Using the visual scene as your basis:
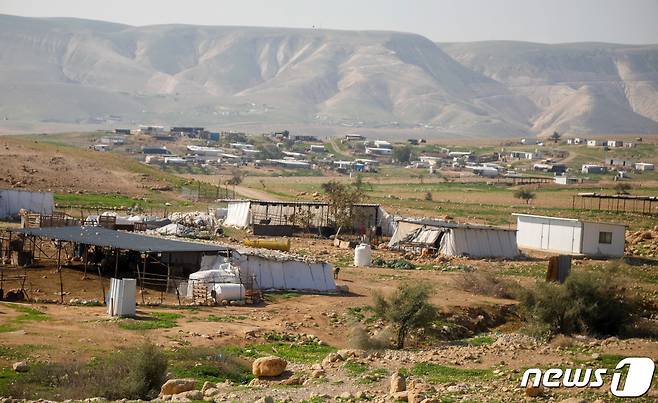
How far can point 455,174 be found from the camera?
126062mm

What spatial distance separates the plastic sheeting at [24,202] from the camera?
53688 millimetres

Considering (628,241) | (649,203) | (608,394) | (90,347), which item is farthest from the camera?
(649,203)

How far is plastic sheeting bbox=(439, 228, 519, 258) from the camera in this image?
48.9m

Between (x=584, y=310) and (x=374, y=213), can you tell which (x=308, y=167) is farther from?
(x=584, y=310)

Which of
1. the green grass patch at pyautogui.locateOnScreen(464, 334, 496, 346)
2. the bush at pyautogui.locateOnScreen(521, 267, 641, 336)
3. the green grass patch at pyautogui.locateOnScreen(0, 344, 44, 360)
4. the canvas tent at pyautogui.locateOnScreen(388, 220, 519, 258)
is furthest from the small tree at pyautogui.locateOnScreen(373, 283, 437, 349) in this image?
the canvas tent at pyautogui.locateOnScreen(388, 220, 519, 258)

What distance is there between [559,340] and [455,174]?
9814 cm

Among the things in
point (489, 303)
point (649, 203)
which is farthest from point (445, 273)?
point (649, 203)

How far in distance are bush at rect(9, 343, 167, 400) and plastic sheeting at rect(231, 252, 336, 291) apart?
1283 cm

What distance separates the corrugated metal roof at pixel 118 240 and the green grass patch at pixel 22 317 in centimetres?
601

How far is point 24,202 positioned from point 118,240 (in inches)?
737

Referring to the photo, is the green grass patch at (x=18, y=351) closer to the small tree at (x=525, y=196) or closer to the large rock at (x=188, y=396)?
the large rock at (x=188, y=396)

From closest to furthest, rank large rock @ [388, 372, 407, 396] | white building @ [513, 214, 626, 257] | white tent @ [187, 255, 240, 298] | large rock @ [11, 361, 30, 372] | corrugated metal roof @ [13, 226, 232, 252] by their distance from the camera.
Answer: large rock @ [388, 372, 407, 396] < large rock @ [11, 361, 30, 372] < white tent @ [187, 255, 240, 298] < corrugated metal roof @ [13, 226, 232, 252] < white building @ [513, 214, 626, 257]

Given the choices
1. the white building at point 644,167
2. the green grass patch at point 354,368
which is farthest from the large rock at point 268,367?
the white building at point 644,167

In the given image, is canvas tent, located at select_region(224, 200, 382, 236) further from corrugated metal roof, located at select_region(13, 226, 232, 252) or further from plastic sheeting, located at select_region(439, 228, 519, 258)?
corrugated metal roof, located at select_region(13, 226, 232, 252)
